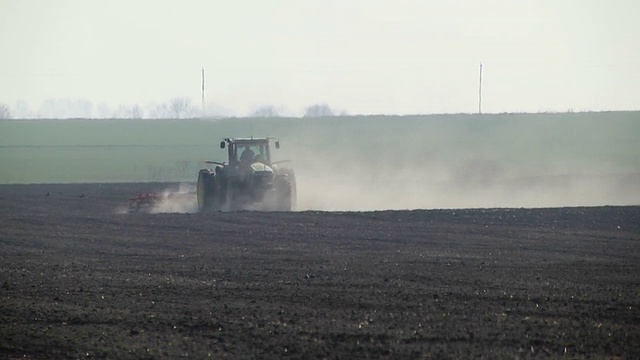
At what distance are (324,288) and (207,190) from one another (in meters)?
18.1

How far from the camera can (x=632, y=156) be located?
6625 centimetres

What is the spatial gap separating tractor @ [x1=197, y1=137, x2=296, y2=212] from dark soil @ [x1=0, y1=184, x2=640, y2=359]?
12.0 ft

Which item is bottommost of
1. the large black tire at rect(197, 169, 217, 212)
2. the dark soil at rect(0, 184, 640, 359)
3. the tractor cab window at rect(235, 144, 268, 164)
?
the dark soil at rect(0, 184, 640, 359)

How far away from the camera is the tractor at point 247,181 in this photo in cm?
3297

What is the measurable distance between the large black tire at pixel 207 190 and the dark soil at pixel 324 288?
4319mm

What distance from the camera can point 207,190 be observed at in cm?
3375

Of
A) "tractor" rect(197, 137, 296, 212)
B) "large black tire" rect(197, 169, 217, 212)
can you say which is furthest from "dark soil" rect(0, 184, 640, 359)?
"large black tire" rect(197, 169, 217, 212)

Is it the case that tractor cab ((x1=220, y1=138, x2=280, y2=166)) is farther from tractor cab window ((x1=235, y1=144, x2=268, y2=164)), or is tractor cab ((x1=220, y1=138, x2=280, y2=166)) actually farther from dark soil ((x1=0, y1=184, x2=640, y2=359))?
dark soil ((x1=0, y1=184, x2=640, y2=359))

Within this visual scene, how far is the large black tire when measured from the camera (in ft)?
111

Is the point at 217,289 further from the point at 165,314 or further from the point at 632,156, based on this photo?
the point at 632,156

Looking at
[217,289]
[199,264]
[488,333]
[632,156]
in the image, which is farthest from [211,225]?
[632,156]

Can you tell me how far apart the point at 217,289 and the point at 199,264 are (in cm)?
370

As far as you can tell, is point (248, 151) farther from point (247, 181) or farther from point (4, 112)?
point (4, 112)

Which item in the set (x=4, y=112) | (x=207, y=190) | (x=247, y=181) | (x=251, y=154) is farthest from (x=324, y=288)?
(x=4, y=112)
